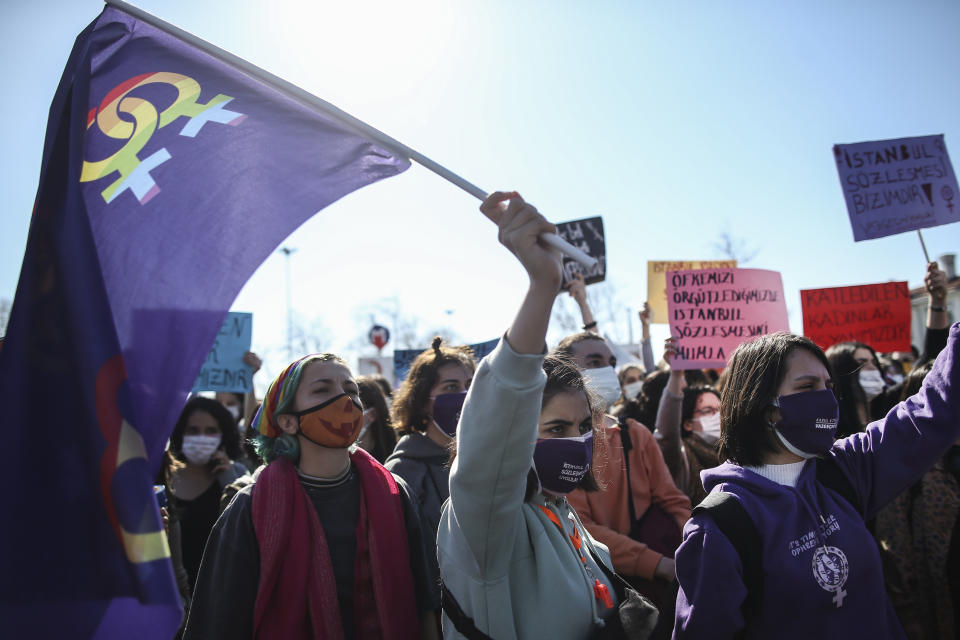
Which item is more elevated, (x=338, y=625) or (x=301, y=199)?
(x=301, y=199)

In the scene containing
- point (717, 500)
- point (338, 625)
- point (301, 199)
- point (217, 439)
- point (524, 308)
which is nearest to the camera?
point (524, 308)

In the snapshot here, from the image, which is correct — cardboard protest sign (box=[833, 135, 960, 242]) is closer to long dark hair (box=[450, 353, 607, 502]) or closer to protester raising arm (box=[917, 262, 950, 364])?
protester raising arm (box=[917, 262, 950, 364])

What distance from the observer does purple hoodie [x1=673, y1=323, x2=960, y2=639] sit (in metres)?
1.96

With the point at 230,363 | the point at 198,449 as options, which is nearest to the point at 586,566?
the point at 198,449

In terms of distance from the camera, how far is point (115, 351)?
1.91 meters

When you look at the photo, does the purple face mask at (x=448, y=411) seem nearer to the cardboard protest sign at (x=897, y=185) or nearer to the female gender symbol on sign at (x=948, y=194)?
the cardboard protest sign at (x=897, y=185)

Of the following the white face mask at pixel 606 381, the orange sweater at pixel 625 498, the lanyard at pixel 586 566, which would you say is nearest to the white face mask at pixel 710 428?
the white face mask at pixel 606 381

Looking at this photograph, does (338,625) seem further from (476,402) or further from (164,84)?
(164,84)

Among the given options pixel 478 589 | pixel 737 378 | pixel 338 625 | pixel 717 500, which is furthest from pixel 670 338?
pixel 478 589

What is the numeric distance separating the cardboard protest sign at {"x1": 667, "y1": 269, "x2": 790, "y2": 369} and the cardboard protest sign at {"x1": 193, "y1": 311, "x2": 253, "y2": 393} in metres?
4.16

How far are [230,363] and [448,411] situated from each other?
374 centimetres

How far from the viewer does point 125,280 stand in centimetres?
220

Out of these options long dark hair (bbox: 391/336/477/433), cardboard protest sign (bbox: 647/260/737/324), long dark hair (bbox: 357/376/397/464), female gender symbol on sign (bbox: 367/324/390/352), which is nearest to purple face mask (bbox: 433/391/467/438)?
long dark hair (bbox: 391/336/477/433)

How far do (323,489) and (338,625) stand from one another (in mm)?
562
